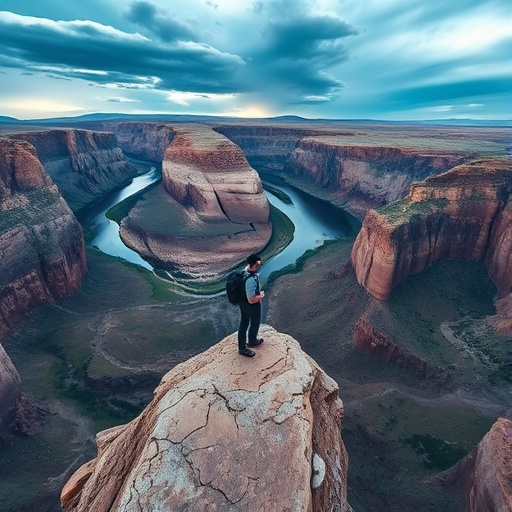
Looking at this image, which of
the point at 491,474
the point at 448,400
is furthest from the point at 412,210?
the point at 491,474

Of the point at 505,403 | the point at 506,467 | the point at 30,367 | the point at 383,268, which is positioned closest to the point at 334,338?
the point at 383,268

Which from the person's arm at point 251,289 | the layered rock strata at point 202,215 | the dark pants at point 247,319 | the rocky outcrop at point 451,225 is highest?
the person's arm at point 251,289

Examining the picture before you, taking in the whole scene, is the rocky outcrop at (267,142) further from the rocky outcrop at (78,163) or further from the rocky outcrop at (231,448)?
the rocky outcrop at (231,448)

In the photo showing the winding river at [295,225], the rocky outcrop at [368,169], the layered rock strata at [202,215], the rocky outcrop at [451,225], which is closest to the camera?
the rocky outcrop at [451,225]

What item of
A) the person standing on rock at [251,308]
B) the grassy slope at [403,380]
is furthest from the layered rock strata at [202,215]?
the person standing on rock at [251,308]

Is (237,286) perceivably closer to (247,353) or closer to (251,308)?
(251,308)

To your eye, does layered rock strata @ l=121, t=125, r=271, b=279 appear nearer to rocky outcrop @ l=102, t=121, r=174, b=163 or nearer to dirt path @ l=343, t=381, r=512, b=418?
dirt path @ l=343, t=381, r=512, b=418

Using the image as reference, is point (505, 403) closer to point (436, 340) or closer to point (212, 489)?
point (436, 340)
